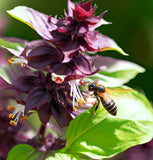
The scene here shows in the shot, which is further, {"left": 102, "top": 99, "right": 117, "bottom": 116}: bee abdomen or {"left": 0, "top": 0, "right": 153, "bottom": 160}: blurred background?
{"left": 0, "top": 0, "right": 153, "bottom": 160}: blurred background

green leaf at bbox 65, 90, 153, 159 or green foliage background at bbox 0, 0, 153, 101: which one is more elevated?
green leaf at bbox 65, 90, 153, 159

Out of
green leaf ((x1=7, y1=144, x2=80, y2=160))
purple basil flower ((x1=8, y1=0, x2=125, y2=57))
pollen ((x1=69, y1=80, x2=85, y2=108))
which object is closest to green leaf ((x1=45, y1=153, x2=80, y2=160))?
green leaf ((x1=7, y1=144, x2=80, y2=160))

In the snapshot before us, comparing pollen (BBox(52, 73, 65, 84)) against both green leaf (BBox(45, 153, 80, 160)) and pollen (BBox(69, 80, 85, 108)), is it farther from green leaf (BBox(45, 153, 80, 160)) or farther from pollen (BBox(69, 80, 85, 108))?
green leaf (BBox(45, 153, 80, 160))

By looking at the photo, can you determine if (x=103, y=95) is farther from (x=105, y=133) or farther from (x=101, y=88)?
(x=105, y=133)

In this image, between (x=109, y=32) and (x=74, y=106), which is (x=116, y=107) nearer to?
(x=74, y=106)

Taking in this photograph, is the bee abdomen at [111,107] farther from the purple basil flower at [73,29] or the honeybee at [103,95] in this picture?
the purple basil flower at [73,29]

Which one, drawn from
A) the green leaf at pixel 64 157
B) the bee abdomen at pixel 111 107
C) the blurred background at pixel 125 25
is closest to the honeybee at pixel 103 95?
the bee abdomen at pixel 111 107

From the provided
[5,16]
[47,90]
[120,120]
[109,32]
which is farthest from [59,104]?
[109,32]
